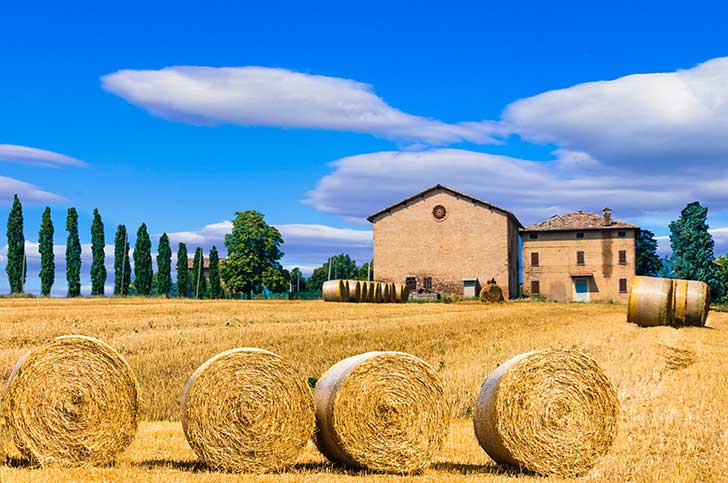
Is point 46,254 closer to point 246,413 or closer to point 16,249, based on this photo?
point 16,249

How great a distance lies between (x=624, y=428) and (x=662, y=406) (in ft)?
6.24

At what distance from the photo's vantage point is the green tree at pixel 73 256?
80438 mm

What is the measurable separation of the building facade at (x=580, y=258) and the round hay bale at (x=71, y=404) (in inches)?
2543

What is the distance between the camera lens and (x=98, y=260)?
8581cm

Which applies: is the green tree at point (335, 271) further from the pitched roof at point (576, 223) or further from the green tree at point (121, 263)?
the pitched roof at point (576, 223)

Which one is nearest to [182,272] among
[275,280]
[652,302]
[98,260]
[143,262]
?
[143,262]

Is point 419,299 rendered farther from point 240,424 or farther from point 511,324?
point 240,424

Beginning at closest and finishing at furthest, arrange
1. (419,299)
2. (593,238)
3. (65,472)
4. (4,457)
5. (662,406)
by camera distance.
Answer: (65,472) → (4,457) → (662,406) → (419,299) → (593,238)

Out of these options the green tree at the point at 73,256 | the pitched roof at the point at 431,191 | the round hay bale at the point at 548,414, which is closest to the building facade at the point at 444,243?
the pitched roof at the point at 431,191

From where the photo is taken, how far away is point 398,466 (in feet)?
33.3

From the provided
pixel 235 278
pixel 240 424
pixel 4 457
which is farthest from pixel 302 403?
pixel 235 278

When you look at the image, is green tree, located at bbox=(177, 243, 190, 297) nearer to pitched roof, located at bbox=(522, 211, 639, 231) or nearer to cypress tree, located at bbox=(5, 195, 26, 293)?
cypress tree, located at bbox=(5, 195, 26, 293)

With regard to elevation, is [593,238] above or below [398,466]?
above

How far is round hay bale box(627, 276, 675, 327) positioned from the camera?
95.2 feet
